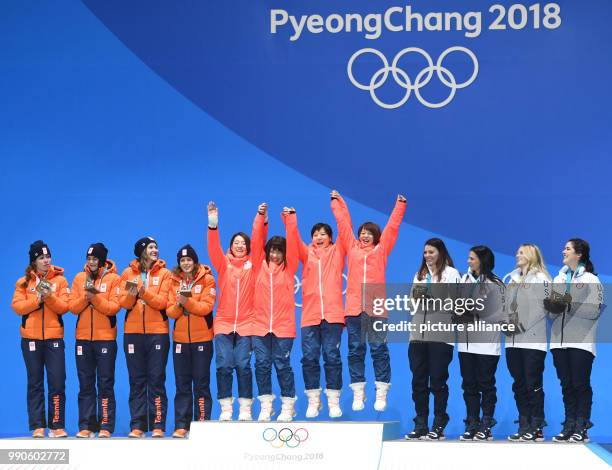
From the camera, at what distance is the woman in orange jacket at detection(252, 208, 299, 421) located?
9781 millimetres

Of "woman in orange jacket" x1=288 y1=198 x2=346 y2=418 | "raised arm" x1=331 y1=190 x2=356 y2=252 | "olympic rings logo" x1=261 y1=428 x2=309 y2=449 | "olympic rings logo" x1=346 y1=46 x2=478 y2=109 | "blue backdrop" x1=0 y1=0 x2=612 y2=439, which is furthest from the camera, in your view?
"olympic rings logo" x1=346 y1=46 x2=478 y2=109

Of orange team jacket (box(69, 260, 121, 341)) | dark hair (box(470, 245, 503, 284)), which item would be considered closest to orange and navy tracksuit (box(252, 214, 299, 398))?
orange team jacket (box(69, 260, 121, 341))

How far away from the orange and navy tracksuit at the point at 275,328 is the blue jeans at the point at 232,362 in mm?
89

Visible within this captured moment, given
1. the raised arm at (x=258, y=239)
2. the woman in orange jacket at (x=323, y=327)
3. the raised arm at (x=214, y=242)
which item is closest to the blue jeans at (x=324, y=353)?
the woman in orange jacket at (x=323, y=327)

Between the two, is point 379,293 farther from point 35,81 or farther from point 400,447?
point 35,81

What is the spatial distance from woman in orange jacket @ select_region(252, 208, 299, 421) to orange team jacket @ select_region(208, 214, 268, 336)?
106 mm

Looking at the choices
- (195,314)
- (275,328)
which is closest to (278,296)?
(275,328)

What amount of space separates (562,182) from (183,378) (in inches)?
188

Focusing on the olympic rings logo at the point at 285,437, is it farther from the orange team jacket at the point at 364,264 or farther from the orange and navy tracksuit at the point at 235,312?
the orange team jacket at the point at 364,264

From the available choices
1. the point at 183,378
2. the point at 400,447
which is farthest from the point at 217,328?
the point at 400,447

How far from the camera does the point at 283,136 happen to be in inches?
464

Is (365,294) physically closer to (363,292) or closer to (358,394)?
(363,292)

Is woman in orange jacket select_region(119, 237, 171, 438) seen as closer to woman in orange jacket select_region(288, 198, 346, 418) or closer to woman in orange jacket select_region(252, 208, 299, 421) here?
woman in orange jacket select_region(252, 208, 299, 421)

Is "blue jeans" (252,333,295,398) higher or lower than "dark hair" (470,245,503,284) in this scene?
lower
